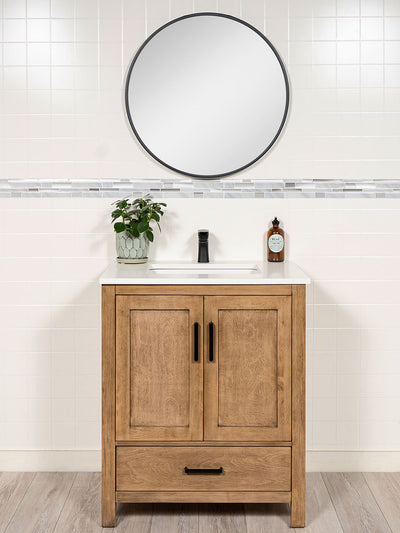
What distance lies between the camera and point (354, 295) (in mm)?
2957

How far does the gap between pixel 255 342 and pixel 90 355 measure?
0.95 meters

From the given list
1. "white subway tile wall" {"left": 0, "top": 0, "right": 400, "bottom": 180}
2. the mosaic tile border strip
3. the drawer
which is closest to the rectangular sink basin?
the mosaic tile border strip

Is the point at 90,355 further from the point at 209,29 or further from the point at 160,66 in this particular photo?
the point at 209,29

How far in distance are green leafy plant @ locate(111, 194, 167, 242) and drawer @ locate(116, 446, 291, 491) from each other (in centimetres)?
94

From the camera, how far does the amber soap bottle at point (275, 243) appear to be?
285cm

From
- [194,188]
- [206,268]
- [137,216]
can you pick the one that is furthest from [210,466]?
[194,188]

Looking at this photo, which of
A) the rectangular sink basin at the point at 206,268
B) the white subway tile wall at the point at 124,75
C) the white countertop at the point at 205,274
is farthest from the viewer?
the white subway tile wall at the point at 124,75

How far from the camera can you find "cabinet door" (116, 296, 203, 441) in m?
2.37

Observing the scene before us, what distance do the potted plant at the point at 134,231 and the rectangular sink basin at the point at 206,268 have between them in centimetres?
10

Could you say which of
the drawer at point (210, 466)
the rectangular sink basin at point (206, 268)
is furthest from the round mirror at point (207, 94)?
the drawer at point (210, 466)

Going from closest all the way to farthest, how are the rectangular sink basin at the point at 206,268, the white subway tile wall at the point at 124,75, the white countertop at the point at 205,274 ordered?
the white countertop at the point at 205,274 → the rectangular sink basin at the point at 206,268 → the white subway tile wall at the point at 124,75

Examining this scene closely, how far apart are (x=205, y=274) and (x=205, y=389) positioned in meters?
0.46

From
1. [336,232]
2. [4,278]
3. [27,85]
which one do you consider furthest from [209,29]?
[4,278]

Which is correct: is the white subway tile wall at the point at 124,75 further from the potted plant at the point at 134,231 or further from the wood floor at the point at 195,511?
the wood floor at the point at 195,511
